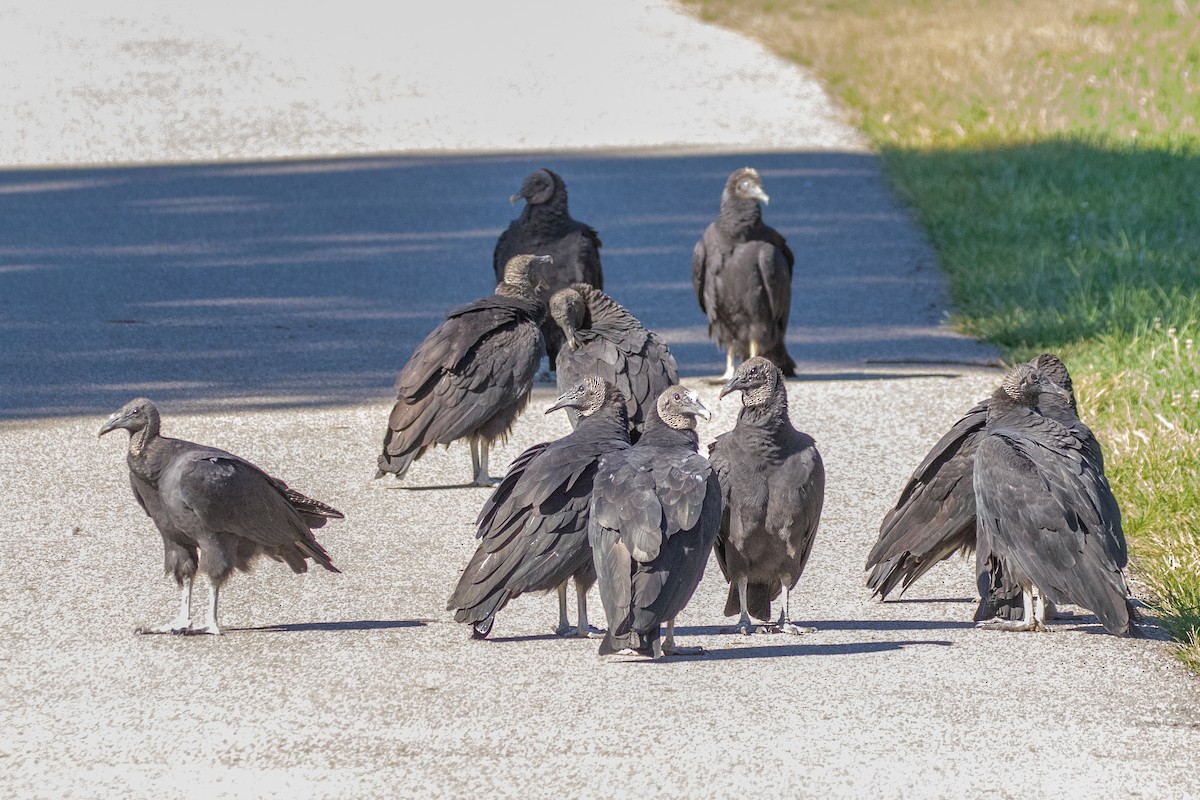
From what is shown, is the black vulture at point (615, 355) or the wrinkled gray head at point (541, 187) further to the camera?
the wrinkled gray head at point (541, 187)

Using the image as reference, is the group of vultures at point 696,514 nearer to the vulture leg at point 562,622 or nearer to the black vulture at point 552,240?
the vulture leg at point 562,622

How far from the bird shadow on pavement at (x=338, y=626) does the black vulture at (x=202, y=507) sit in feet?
0.47

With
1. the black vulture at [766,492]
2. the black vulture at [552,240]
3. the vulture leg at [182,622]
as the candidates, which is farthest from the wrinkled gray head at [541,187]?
the vulture leg at [182,622]

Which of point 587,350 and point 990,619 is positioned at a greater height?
point 587,350

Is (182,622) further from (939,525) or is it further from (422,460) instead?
(939,525)

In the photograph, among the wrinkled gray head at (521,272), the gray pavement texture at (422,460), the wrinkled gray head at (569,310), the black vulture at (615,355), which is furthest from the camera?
the wrinkled gray head at (521,272)

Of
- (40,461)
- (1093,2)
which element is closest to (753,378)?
(40,461)

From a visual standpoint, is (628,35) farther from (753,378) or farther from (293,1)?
(753,378)

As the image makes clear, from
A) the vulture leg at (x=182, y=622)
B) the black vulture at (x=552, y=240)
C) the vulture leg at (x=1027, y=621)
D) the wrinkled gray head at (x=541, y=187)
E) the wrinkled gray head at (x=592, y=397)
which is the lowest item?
the vulture leg at (x=1027, y=621)

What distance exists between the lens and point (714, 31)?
51.6 feet

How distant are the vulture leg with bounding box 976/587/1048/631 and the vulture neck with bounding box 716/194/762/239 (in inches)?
114

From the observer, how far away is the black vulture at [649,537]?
388 centimetres

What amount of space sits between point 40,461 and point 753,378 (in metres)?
2.91

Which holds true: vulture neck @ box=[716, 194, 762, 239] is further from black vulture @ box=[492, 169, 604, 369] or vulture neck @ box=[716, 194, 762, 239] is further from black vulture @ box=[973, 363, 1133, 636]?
black vulture @ box=[973, 363, 1133, 636]
